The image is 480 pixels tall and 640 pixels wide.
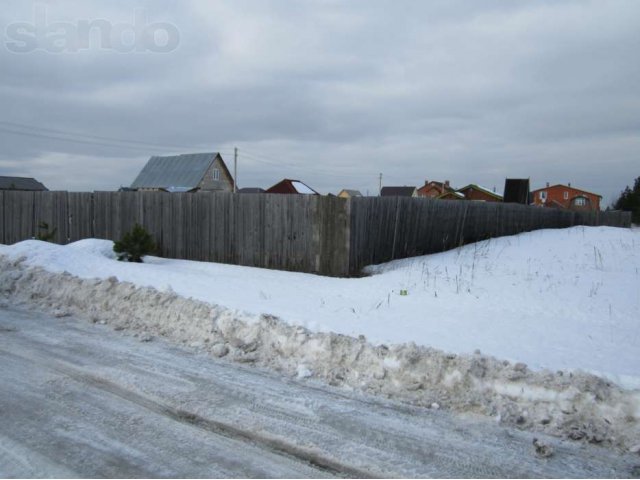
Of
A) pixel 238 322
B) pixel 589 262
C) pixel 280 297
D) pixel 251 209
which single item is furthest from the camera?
pixel 251 209

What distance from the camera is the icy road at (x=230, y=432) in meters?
3.30

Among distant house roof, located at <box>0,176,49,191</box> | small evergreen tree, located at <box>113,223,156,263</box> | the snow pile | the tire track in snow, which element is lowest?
the tire track in snow

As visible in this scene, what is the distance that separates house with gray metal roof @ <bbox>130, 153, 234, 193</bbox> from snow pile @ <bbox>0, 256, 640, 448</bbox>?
138 feet

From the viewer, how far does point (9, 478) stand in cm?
311

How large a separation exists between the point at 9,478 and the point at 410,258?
10.5 m

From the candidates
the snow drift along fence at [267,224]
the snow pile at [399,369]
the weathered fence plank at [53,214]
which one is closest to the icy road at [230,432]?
the snow pile at [399,369]

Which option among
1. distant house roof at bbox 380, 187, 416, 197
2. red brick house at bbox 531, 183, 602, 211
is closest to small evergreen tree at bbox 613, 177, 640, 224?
red brick house at bbox 531, 183, 602, 211

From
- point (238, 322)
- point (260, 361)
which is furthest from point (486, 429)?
point (238, 322)

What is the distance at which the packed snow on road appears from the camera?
4.28 meters

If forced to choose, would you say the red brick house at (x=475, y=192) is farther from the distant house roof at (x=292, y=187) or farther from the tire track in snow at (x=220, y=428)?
the tire track in snow at (x=220, y=428)

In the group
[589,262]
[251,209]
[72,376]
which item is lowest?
[72,376]

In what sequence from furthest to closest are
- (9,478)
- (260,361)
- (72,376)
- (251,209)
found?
(251,209) → (260,361) → (72,376) → (9,478)

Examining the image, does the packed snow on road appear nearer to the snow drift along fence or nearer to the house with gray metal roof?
the snow drift along fence

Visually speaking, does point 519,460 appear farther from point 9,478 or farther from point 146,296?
point 146,296
